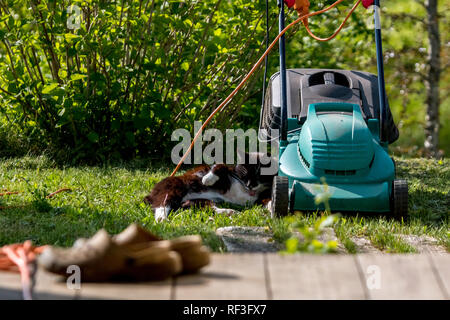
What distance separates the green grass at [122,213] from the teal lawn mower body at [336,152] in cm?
12

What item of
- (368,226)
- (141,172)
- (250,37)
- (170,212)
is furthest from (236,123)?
(368,226)

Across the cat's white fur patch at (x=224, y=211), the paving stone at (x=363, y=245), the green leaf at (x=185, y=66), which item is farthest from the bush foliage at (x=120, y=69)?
the paving stone at (x=363, y=245)

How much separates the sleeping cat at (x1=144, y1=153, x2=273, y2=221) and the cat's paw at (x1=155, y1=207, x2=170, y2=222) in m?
0.13

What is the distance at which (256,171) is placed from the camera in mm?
4277

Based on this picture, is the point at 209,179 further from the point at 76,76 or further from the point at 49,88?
the point at 49,88

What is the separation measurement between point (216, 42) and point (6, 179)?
1.95m

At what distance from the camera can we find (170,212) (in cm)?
383

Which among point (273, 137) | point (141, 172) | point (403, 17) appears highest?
point (403, 17)

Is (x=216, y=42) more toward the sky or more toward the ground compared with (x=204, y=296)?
more toward the sky

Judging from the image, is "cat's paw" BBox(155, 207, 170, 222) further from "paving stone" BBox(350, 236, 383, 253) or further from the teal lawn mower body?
"paving stone" BBox(350, 236, 383, 253)

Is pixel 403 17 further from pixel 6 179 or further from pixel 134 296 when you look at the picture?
pixel 134 296

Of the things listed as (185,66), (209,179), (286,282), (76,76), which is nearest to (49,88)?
(76,76)
